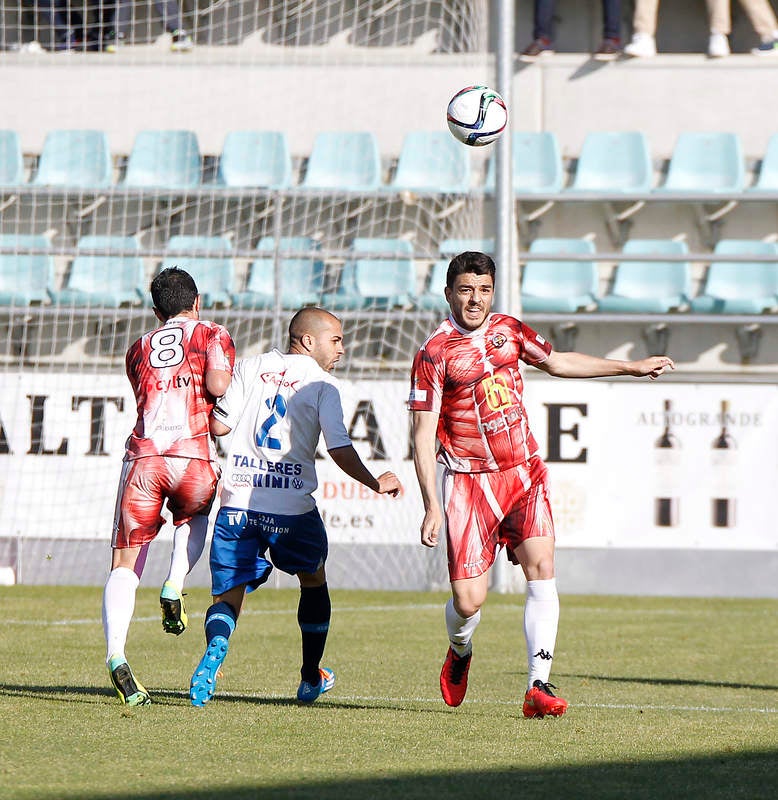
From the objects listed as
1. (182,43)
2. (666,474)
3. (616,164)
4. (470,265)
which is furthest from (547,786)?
(182,43)

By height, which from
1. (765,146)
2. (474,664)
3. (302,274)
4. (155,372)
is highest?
(765,146)

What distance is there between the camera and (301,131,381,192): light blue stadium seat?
16.8 m

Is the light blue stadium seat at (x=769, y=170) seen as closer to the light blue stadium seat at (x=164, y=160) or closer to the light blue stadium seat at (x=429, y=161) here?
the light blue stadium seat at (x=429, y=161)

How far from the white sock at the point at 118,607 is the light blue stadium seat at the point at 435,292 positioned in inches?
340

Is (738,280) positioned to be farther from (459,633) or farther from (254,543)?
(254,543)

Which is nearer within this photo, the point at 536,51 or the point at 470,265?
the point at 470,265

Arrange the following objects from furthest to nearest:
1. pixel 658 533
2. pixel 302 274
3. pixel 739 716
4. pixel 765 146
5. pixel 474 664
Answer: pixel 765 146
pixel 302 274
pixel 658 533
pixel 474 664
pixel 739 716

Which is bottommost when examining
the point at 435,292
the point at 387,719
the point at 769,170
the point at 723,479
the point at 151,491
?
the point at 387,719

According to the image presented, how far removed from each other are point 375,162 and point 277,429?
10.9 meters

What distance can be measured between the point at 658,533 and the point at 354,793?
9.82m

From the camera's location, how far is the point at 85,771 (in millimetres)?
4500

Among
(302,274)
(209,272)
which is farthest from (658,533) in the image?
(209,272)

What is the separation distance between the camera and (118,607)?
247 inches

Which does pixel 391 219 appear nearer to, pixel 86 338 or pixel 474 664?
pixel 86 338
